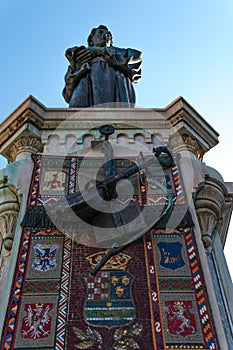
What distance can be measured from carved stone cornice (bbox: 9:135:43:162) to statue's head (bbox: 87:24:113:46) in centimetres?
513

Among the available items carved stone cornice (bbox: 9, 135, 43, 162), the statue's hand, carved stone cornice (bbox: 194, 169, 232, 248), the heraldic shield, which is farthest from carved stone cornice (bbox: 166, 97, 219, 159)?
the statue's hand

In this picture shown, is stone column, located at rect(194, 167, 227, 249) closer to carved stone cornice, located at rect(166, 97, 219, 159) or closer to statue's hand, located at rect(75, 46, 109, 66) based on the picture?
carved stone cornice, located at rect(166, 97, 219, 159)

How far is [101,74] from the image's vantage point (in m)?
11.0

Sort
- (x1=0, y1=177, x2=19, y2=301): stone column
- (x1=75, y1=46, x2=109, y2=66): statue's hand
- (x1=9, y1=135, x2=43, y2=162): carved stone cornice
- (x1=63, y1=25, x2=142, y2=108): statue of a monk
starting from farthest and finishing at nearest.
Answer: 1. (x1=75, y1=46, x2=109, y2=66): statue's hand
2. (x1=63, y1=25, x2=142, y2=108): statue of a monk
3. (x1=9, y1=135, x2=43, y2=162): carved stone cornice
4. (x1=0, y1=177, x2=19, y2=301): stone column

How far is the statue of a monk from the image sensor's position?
34.7ft

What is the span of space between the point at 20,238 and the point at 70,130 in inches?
92.3

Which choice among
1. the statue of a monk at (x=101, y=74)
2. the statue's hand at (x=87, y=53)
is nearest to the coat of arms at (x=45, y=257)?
the statue of a monk at (x=101, y=74)

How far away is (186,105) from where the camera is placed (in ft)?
27.0

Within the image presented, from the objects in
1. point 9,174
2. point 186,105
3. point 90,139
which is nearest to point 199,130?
point 186,105

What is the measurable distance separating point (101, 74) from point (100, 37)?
1.95m

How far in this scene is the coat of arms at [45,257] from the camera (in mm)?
5949

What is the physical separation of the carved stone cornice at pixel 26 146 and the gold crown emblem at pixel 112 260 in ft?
7.44

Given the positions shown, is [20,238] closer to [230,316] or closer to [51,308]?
[51,308]

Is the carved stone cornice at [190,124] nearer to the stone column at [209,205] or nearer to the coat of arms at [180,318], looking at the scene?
the stone column at [209,205]
